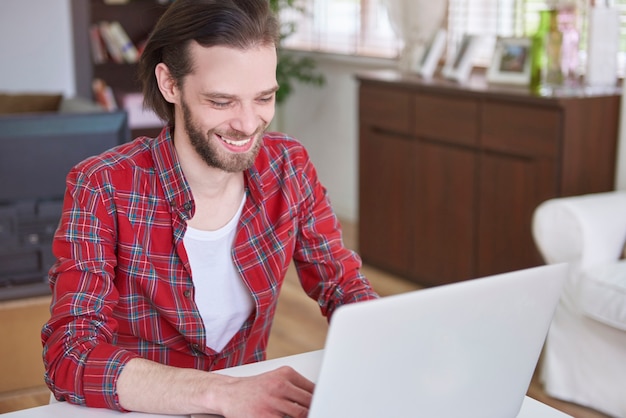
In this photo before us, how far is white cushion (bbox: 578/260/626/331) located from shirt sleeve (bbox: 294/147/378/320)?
1232mm

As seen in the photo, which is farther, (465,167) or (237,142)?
(465,167)

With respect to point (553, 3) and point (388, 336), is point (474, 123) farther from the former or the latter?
point (388, 336)

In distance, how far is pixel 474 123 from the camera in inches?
141

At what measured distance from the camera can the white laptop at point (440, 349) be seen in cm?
97

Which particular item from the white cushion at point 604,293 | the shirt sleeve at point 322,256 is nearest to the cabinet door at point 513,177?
the white cushion at point 604,293

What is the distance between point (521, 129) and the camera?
3.37 metres

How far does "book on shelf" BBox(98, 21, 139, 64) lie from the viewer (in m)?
5.40

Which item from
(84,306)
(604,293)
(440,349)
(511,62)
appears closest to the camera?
(440,349)

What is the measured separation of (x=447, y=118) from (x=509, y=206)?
0.46 m

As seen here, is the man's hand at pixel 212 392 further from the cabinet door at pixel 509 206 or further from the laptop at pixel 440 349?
the cabinet door at pixel 509 206

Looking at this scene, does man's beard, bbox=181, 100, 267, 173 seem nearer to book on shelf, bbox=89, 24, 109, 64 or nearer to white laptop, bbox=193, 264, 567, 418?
white laptop, bbox=193, 264, 567, 418

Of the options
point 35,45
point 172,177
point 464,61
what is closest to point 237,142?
point 172,177

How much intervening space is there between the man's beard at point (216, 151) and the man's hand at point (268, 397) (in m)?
0.39

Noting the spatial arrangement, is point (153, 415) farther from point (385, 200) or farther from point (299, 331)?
point (385, 200)
